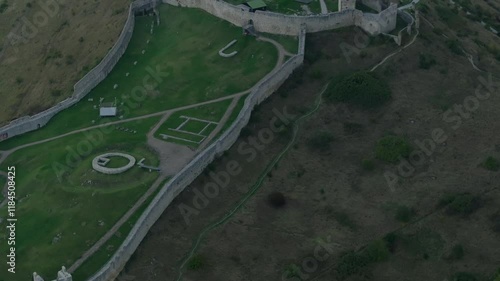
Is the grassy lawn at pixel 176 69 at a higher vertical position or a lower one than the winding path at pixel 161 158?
lower

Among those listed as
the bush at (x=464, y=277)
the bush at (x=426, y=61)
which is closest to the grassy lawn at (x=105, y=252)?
the bush at (x=464, y=277)

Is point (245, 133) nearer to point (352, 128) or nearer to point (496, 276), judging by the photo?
point (352, 128)

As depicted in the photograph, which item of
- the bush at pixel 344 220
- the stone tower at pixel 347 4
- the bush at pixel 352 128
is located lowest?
the bush at pixel 352 128

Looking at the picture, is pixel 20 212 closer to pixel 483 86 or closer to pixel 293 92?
pixel 293 92

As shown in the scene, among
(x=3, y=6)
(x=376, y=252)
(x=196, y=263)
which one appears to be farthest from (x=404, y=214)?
(x=3, y=6)

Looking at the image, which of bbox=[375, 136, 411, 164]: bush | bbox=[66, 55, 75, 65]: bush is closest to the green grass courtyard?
bbox=[66, 55, 75, 65]: bush

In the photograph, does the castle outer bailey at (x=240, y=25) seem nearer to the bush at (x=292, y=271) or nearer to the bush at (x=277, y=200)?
the bush at (x=277, y=200)
